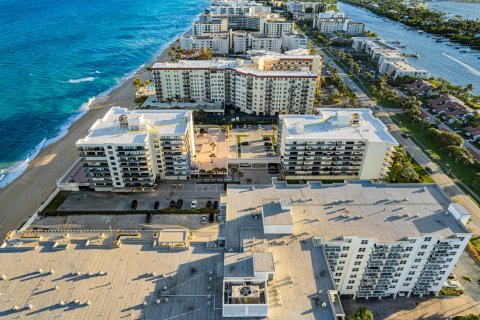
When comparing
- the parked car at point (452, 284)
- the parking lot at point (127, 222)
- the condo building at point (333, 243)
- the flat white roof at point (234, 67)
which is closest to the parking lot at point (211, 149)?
the parking lot at point (127, 222)

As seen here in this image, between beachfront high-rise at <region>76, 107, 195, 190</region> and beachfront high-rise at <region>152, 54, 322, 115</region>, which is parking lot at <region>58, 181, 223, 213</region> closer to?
beachfront high-rise at <region>76, 107, 195, 190</region>

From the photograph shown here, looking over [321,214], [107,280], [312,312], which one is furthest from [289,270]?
[107,280]

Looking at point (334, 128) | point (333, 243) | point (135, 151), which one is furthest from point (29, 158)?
point (333, 243)

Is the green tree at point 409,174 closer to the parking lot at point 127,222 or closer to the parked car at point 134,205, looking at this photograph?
the parking lot at point 127,222

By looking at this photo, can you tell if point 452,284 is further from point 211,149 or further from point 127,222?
point 211,149

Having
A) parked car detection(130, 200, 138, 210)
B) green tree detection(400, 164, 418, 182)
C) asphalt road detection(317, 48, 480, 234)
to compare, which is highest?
green tree detection(400, 164, 418, 182)

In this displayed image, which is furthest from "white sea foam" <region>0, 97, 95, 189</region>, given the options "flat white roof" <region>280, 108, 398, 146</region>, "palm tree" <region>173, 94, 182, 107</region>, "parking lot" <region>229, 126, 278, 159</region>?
"flat white roof" <region>280, 108, 398, 146</region>

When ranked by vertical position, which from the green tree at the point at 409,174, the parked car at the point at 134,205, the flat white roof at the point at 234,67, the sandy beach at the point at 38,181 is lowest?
the sandy beach at the point at 38,181
